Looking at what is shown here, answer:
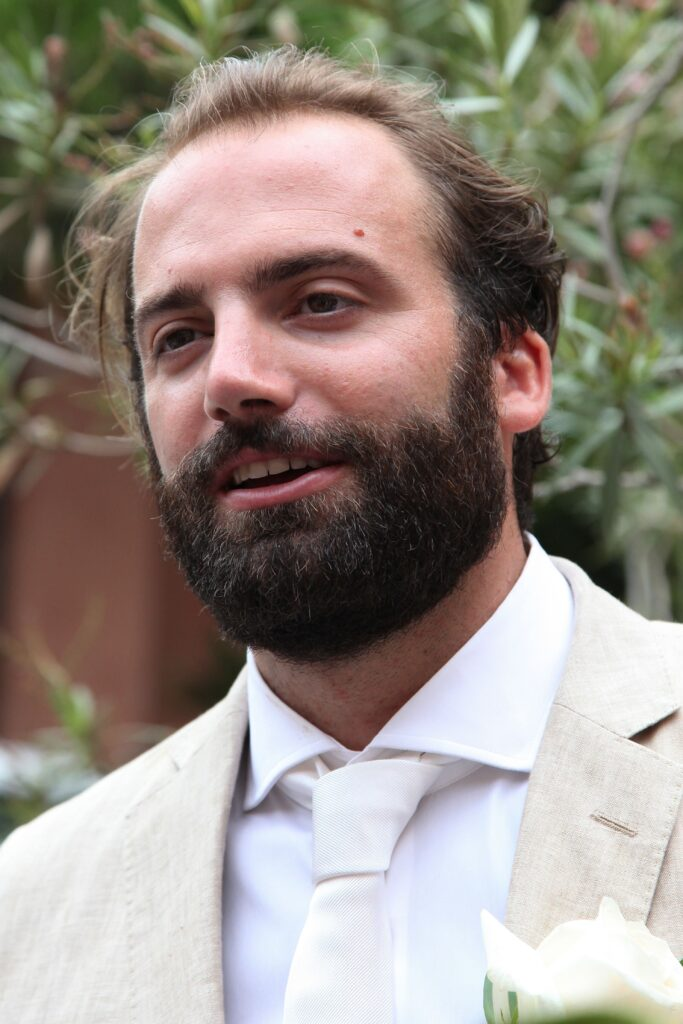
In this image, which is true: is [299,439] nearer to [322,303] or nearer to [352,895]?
[322,303]

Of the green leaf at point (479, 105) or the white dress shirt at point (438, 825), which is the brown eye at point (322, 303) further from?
the green leaf at point (479, 105)

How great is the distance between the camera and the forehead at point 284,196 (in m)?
2.00

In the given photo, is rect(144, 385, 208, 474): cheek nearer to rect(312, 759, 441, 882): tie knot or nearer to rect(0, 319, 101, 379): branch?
rect(312, 759, 441, 882): tie knot

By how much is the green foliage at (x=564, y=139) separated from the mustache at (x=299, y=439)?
976 millimetres

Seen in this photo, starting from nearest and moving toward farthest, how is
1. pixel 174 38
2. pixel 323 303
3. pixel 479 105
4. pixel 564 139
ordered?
pixel 323 303 → pixel 479 105 → pixel 174 38 → pixel 564 139

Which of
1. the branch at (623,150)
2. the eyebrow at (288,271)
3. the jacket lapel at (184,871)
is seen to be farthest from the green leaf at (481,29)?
the jacket lapel at (184,871)

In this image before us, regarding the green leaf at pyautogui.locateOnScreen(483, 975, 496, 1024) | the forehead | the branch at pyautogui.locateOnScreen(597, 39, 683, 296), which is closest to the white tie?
the green leaf at pyautogui.locateOnScreen(483, 975, 496, 1024)

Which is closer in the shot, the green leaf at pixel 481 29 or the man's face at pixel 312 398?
the man's face at pixel 312 398

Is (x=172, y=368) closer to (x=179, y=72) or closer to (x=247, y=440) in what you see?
(x=247, y=440)

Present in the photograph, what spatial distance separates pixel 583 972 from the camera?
1333 mm

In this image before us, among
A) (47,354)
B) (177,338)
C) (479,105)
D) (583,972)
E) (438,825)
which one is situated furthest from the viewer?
(47,354)

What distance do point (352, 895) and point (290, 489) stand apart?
22.3 inches

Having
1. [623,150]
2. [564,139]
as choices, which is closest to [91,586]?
[564,139]

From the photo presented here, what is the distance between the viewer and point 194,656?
7246 mm
